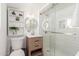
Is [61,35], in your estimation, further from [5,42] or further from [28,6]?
[5,42]

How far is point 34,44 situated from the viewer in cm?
125

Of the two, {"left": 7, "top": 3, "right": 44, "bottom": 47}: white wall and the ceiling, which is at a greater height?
the ceiling

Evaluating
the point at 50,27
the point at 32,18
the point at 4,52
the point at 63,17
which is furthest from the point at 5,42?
the point at 63,17

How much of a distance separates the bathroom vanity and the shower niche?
0.14m

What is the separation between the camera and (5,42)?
1.18 meters

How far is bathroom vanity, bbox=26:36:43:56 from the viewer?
1.22m

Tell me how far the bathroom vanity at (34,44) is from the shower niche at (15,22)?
14 cm

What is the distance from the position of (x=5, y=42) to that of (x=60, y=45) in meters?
0.80

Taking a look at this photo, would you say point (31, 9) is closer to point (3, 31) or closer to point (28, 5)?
point (28, 5)

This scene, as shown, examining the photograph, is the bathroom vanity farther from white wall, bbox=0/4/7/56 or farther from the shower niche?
white wall, bbox=0/4/7/56

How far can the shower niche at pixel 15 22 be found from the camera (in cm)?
118

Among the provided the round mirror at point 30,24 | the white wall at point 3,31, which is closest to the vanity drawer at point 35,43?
the round mirror at point 30,24

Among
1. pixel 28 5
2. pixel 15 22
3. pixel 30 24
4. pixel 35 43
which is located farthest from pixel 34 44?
pixel 28 5

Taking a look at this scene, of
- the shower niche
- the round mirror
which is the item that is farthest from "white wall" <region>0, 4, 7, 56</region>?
the round mirror
